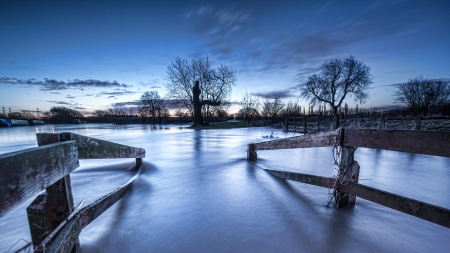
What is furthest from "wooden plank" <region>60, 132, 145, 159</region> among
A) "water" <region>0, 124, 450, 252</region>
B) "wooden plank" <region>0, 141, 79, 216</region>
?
"water" <region>0, 124, 450, 252</region>

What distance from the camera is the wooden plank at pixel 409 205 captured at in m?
1.82

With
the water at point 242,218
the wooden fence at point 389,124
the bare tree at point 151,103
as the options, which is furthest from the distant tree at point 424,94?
the bare tree at point 151,103

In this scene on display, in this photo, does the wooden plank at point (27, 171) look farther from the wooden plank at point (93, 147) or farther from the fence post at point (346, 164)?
the fence post at point (346, 164)

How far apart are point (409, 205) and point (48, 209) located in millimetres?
3681

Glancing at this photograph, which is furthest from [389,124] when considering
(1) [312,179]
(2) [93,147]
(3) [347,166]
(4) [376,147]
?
(2) [93,147]

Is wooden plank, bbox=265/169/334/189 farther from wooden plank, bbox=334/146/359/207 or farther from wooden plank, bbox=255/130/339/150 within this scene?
wooden plank, bbox=255/130/339/150

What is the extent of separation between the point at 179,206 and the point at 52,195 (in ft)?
6.24

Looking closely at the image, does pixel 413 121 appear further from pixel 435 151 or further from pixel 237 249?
pixel 237 249

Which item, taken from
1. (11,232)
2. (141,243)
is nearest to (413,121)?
(141,243)

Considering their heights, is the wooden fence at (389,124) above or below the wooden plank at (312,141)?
below

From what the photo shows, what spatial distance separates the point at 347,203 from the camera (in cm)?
290

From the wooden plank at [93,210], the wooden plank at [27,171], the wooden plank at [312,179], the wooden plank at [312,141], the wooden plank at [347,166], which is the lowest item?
the wooden plank at [312,179]

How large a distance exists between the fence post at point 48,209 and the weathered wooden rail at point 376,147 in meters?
3.28

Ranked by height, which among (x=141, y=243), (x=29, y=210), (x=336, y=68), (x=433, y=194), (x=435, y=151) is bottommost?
(x=433, y=194)
